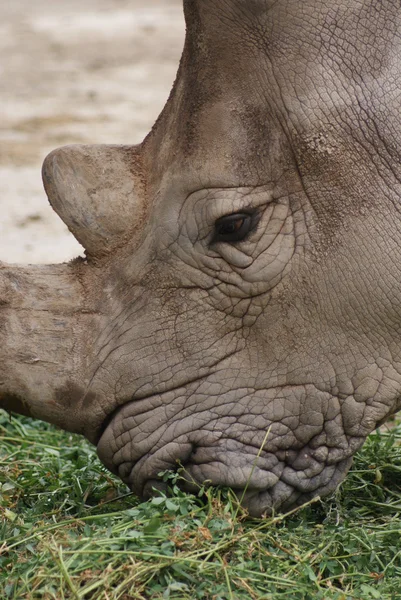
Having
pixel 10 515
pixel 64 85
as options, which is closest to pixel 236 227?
pixel 10 515

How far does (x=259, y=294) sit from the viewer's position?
14.5 feet

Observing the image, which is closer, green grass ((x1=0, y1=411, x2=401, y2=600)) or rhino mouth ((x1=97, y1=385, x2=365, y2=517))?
green grass ((x1=0, y1=411, x2=401, y2=600))

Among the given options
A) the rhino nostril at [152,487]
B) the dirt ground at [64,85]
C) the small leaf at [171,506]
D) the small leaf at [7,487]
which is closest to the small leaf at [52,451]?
the small leaf at [7,487]

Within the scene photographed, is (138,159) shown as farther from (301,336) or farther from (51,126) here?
(51,126)

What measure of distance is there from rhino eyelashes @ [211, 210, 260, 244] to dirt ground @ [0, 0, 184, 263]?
12.6 feet

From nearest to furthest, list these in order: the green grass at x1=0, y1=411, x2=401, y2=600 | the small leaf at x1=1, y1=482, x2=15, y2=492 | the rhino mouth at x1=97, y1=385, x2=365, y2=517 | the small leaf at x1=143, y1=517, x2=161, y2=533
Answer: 1. the green grass at x1=0, y1=411, x2=401, y2=600
2. the small leaf at x1=143, y1=517, x2=161, y2=533
3. the rhino mouth at x1=97, y1=385, x2=365, y2=517
4. the small leaf at x1=1, y1=482, x2=15, y2=492

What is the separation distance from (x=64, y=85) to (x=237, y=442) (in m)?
9.73

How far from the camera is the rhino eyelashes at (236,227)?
4461 millimetres

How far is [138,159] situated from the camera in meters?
4.73

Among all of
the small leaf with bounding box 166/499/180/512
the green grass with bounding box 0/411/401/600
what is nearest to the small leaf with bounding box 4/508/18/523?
the green grass with bounding box 0/411/401/600

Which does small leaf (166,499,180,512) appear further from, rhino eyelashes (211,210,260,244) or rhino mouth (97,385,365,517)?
rhino eyelashes (211,210,260,244)

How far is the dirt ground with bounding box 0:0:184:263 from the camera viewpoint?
9.20 m

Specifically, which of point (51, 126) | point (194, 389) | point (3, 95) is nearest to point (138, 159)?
point (194, 389)

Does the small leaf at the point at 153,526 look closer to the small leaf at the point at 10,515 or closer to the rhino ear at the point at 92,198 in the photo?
the small leaf at the point at 10,515
